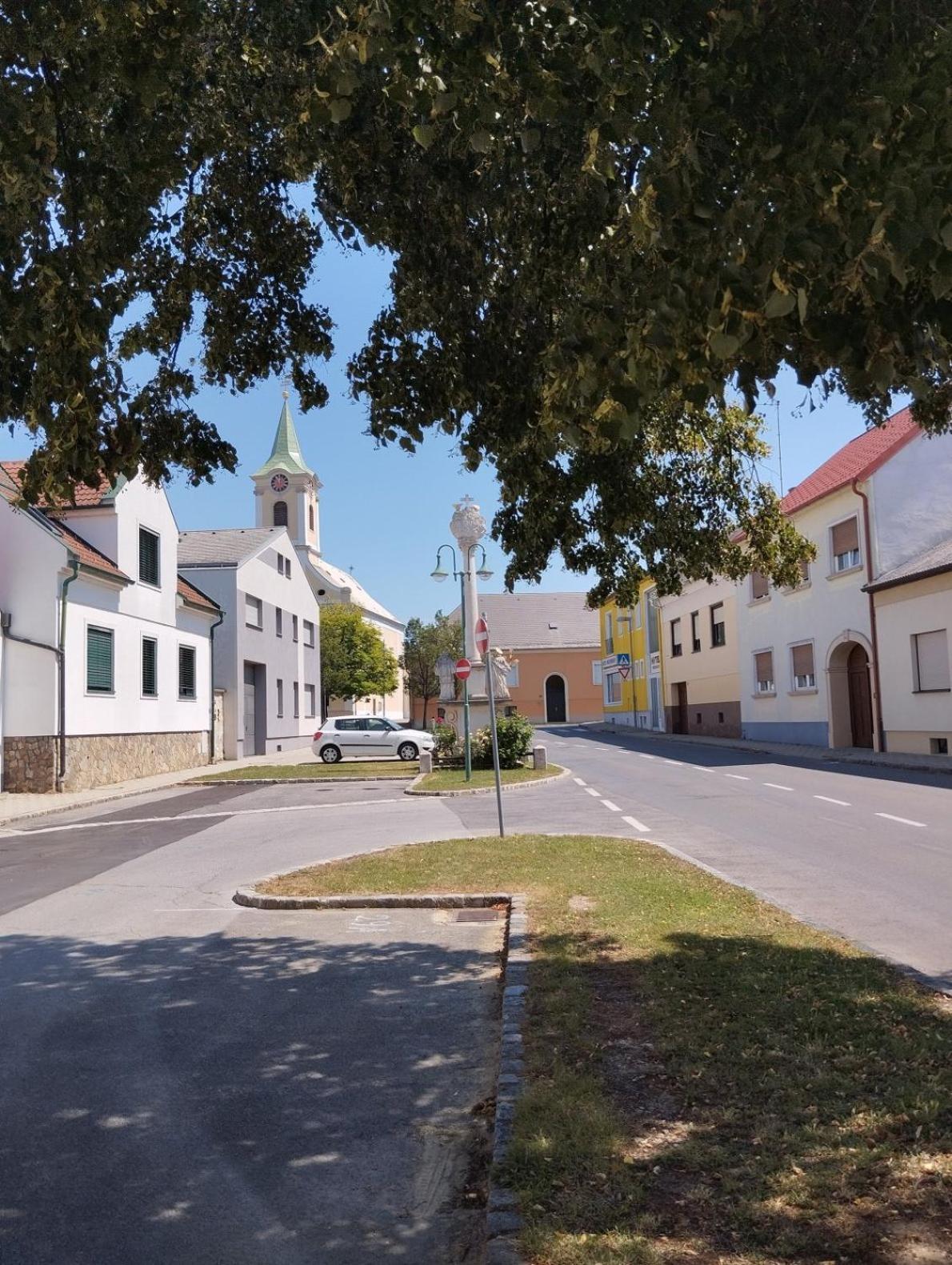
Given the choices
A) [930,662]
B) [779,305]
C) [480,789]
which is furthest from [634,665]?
[779,305]

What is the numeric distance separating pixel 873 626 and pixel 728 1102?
85.6ft

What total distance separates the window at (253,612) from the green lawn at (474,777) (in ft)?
47.9

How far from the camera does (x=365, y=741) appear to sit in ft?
109

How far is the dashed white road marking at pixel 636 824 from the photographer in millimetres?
13688

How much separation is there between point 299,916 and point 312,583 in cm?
6664

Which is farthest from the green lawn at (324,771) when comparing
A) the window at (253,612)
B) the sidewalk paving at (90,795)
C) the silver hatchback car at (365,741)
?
the window at (253,612)

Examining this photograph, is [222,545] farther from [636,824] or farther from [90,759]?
[636,824]

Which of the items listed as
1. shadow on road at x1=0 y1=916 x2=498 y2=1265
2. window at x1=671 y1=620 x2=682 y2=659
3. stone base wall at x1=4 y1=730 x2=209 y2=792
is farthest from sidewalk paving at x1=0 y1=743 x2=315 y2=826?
window at x1=671 y1=620 x2=682 y2=659

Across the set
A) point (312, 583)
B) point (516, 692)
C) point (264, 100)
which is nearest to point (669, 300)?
point (264, 100)

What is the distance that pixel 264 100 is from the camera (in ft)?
20.7

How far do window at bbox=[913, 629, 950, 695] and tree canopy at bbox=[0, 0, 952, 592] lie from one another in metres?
19.0

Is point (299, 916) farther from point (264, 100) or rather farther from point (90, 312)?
point (264, 100)

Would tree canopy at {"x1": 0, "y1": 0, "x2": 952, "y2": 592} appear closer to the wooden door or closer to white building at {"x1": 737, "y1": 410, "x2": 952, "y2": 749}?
white building at {"x1": 737, "y1": 410, "x2": 952, "y2": 749}

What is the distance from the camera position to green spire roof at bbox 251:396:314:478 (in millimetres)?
74375
